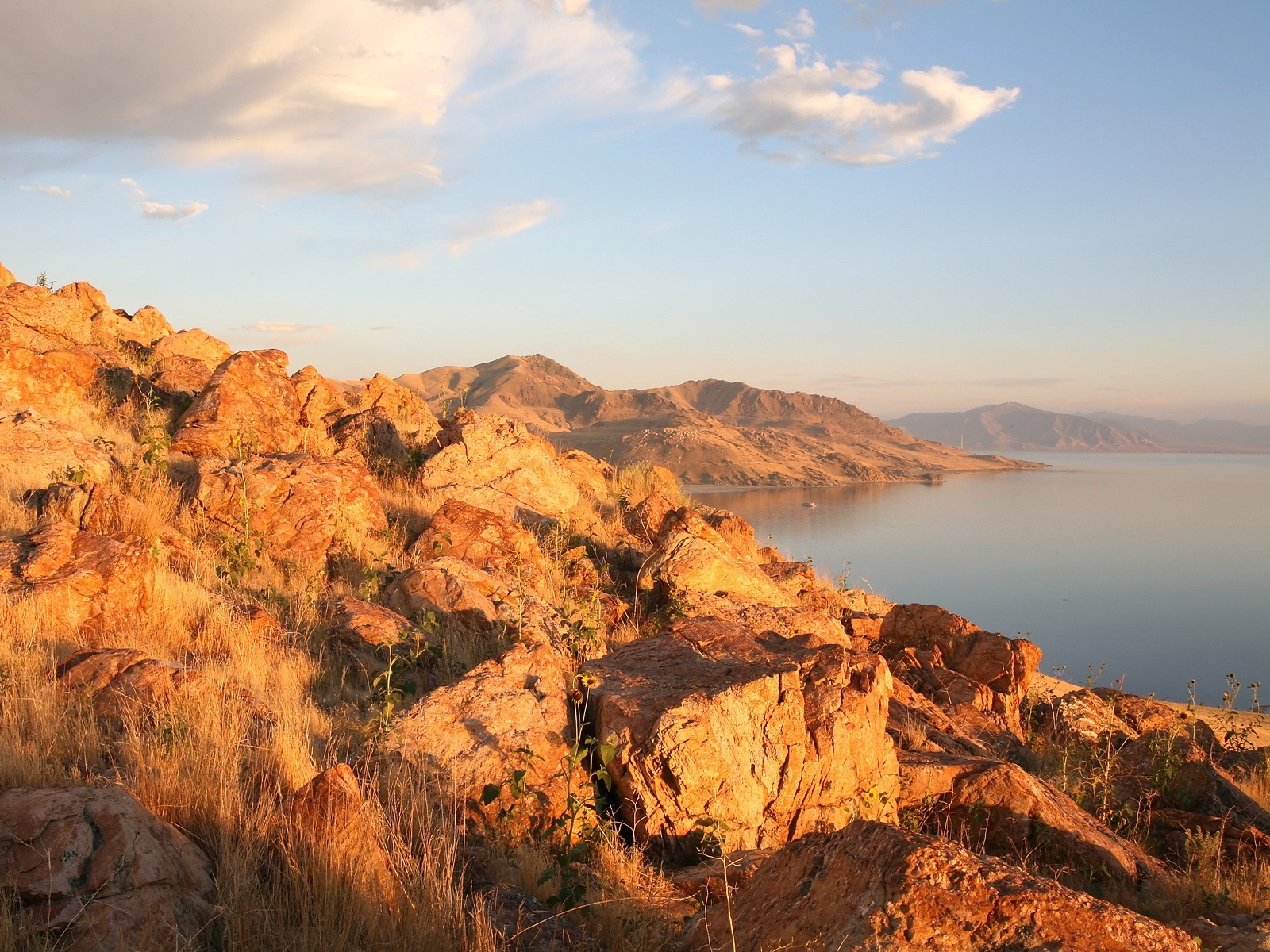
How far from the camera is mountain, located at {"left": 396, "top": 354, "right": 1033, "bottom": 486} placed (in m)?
55.5

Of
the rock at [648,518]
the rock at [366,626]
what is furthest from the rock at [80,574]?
the rock at [648,518]

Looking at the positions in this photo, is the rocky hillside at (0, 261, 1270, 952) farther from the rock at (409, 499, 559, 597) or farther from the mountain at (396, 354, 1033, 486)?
the mountain at (396, 354, 1033, 486)

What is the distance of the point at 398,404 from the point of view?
14.0 meters

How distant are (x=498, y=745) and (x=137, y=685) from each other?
2.00 metres

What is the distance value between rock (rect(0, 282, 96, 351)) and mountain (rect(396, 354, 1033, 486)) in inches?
764

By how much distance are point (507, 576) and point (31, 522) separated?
412cm

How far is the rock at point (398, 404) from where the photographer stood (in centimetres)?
1344

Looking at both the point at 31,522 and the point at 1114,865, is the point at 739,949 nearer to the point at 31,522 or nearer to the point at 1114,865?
the point at 1114,865

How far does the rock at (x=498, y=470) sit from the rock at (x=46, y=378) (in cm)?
490

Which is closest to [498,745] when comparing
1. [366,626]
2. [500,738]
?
[500,738]

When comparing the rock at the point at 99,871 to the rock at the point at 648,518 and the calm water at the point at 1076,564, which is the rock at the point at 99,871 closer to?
the rock at the point at 648,518

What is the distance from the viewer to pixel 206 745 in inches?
154

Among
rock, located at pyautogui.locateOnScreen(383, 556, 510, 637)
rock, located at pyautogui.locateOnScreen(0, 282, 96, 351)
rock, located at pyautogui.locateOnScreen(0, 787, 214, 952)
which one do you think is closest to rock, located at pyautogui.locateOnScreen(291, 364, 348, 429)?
rock, located at pyautogui.locateOnScreen(0, 282, 96, 351)

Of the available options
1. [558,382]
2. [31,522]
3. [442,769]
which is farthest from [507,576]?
[558,382]
